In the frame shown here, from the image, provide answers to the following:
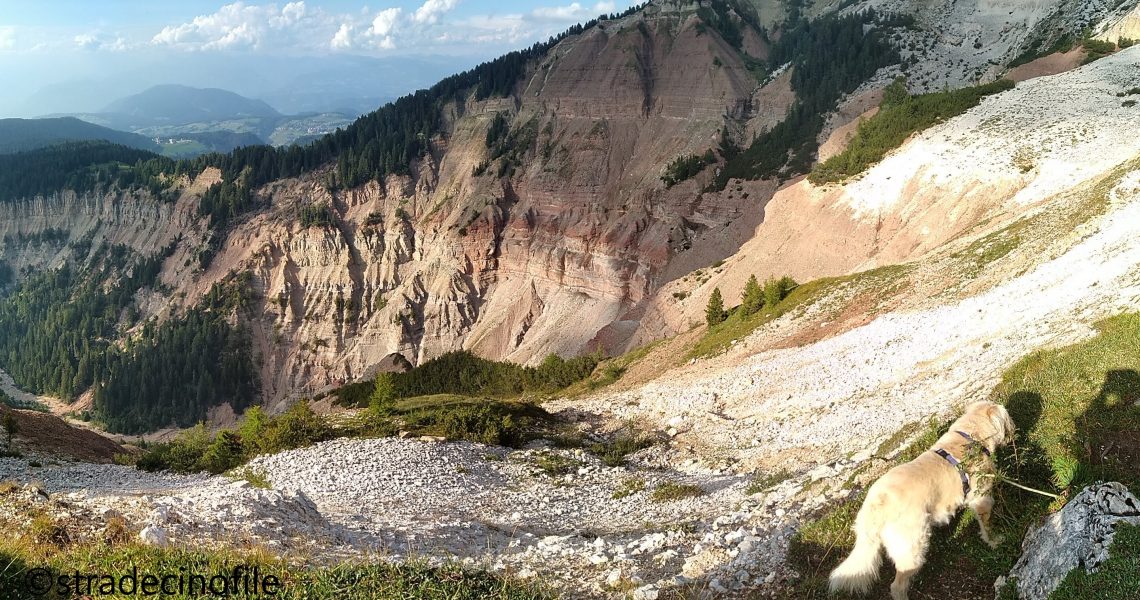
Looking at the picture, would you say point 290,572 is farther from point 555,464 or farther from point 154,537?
point 555,464

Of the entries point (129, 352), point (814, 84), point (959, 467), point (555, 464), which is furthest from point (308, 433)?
point (129, 352)

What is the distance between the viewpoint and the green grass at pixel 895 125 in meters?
48.3

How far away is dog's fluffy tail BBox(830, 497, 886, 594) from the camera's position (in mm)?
7137

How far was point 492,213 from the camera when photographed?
9169cm

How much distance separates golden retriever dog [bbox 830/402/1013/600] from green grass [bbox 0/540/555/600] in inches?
159

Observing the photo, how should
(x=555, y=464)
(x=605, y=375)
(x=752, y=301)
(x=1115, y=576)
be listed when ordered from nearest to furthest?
(x=1115, y=576), (x=555, y=464), (x=605, y=375), (x=752, y=301)

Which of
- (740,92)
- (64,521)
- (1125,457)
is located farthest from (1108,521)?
(740,92)

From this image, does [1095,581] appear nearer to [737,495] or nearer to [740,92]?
[737,495]

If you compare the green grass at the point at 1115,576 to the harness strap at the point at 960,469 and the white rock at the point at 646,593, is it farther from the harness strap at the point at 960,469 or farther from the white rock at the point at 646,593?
the white rock at the point at 646,593

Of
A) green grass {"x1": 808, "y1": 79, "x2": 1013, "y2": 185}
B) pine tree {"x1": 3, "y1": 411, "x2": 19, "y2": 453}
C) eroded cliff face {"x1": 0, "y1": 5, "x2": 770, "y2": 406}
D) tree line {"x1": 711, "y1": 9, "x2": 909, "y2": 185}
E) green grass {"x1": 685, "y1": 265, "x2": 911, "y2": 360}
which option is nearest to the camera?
pine tree {"x1": 3, "y1": 411, "x2": 19, "y2": 453}

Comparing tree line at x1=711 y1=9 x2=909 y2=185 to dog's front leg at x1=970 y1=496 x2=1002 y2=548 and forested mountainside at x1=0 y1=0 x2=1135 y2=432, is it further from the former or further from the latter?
dog's front leg at x1=970 y1=496 x2=1002 y2=548

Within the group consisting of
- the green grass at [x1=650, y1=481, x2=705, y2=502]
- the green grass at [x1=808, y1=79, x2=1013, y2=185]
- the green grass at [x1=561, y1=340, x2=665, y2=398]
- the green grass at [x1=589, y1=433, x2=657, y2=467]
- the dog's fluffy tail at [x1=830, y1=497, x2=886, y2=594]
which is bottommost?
the green grass at [x1=561, y1=340, x2=665, y2=398]

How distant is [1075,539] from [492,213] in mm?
88330

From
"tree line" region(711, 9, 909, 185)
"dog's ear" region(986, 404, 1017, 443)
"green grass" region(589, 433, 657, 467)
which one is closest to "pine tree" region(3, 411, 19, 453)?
"green grass" region(589, 433, 657, 467)
